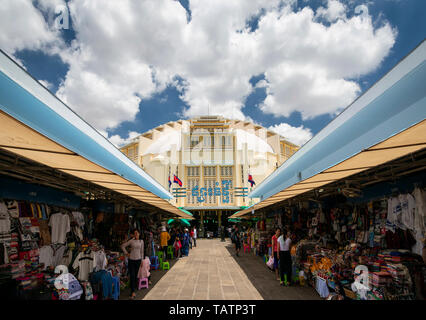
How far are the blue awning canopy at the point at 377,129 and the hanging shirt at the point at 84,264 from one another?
14.1ft

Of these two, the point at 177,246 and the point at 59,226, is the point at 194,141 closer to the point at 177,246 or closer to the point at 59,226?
the point at 177,246

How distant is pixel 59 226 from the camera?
5309 millimetres

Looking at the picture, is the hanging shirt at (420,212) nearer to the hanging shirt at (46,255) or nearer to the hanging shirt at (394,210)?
the hanging shirt at (394,210)

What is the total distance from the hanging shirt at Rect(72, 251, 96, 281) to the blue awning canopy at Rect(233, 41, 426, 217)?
4.29 m

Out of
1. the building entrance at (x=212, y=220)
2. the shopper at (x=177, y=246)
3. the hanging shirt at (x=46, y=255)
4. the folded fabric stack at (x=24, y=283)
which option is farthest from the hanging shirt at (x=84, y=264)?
the building entrance at (x=212, y=220)

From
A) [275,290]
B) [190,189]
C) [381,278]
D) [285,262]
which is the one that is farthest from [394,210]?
[190,189]

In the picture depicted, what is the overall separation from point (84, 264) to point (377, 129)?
5376 mm

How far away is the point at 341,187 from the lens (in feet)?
18.0

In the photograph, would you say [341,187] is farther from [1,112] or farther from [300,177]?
[1,112]

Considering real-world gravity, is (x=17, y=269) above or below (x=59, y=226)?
below
